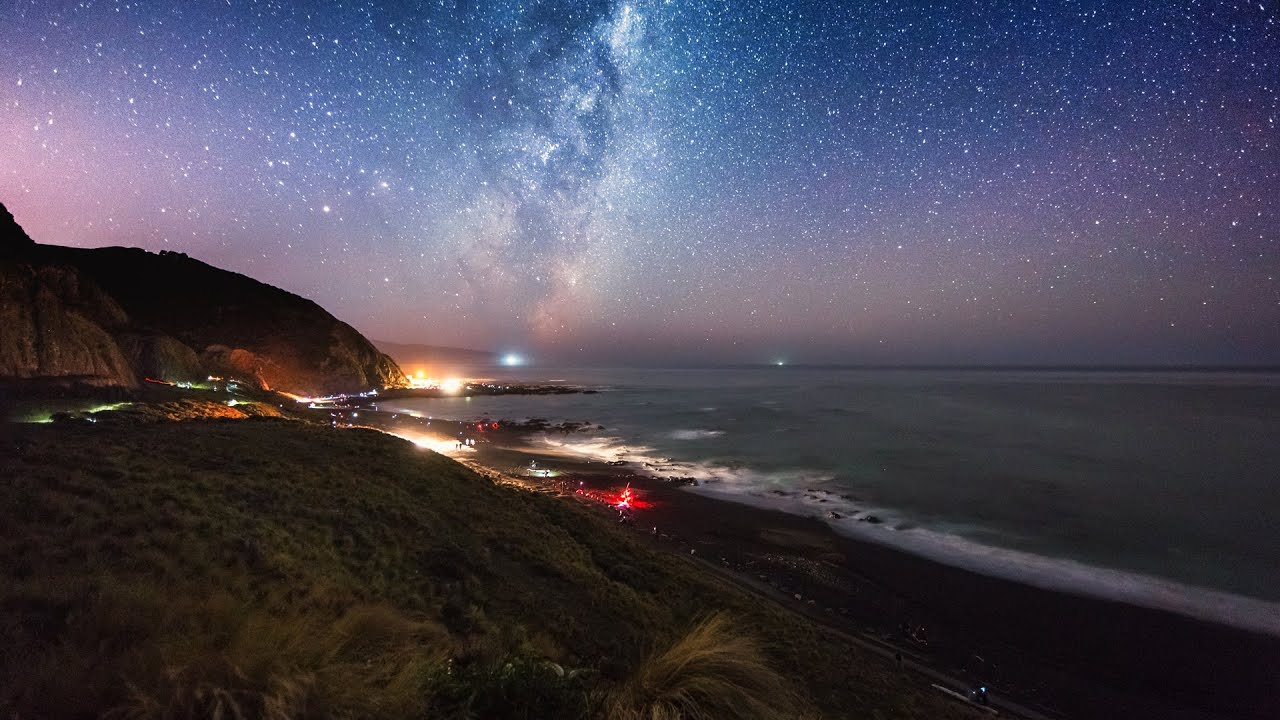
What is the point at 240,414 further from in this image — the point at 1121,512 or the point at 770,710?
the point at 1121,512

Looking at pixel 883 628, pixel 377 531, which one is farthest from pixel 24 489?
pixel 883 628

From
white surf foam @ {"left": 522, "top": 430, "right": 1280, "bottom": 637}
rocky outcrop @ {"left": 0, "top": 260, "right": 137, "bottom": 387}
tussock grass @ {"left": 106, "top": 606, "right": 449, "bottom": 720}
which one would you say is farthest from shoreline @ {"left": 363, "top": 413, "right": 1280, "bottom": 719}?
rocky outcrop @ {"left": 0, "top": 260, "right": 137, "bottom": 387}

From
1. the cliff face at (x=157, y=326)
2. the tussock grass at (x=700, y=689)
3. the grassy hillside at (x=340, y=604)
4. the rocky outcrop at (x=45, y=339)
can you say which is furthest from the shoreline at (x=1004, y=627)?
the cliff face at (x=157, y=326)

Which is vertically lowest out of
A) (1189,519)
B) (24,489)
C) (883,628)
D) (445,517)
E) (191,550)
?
(1189,519)

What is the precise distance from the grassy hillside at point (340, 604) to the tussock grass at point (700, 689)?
0.07 feet

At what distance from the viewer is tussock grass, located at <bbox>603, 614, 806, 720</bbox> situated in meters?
4.15

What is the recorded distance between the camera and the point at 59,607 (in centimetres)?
467

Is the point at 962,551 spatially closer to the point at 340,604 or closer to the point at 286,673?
the point at 340,604

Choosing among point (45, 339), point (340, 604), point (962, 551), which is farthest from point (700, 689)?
point (45, 339)

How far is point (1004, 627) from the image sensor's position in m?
15.5

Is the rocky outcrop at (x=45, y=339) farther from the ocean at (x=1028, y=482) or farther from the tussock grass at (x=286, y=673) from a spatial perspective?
the tussock grass at (x=286, y=673)

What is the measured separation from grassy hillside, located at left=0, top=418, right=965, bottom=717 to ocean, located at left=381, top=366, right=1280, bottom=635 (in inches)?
615

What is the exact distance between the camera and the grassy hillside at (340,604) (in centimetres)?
361

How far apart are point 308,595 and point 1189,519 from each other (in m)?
42.5
